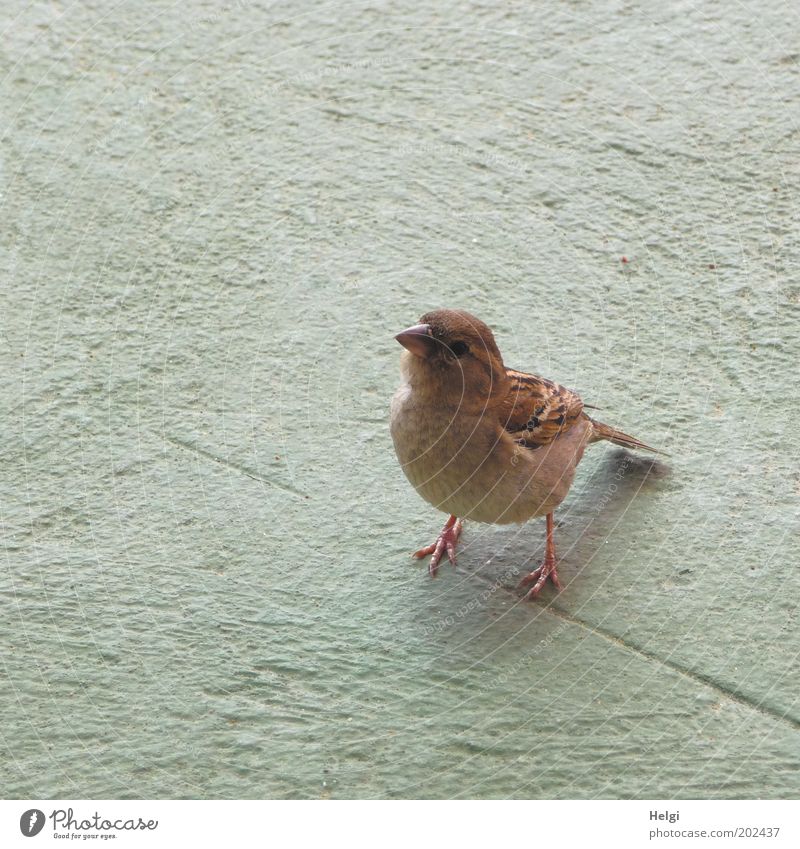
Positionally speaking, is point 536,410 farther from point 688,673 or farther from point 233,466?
point 233,466

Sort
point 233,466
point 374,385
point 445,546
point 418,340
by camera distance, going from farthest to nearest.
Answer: point 374,385, point 233,466, point 445,546, point 418,340

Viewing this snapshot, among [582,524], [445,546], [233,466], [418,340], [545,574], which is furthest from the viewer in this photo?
[233,466]

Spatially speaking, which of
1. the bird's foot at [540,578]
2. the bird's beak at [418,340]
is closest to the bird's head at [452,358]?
the bird's beak at [418,340]

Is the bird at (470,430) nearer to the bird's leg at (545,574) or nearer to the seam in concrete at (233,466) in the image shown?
the bird's leg at (545,574)

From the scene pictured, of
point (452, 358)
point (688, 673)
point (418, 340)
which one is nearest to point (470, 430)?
point (452, 358)

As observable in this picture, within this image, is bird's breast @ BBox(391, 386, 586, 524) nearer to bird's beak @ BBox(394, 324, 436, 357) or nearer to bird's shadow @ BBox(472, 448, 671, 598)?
bird's beak @ BBox(394, 324, 436, 357)

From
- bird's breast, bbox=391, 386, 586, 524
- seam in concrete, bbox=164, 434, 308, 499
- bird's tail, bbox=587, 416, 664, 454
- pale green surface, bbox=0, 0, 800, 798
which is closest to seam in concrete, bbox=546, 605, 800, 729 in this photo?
pale green surface, bbox=0, 0, 800, 798

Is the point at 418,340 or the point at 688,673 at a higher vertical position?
the point at 418,340

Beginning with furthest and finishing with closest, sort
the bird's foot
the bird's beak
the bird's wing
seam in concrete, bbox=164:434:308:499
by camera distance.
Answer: seam in concrete, bbox=164:434:308:499, the bird's foot, the bird's wing, the bird's beak
